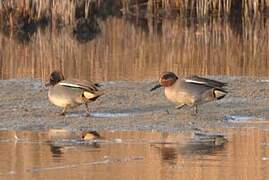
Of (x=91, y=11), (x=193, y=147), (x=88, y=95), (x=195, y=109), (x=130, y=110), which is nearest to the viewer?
(x=193, y=147)

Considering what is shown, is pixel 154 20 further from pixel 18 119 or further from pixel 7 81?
pixel 18 119

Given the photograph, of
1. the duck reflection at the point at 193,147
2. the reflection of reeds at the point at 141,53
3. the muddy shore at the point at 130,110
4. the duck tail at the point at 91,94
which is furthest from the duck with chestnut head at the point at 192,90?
the reflection of reeds at the point at 141,53

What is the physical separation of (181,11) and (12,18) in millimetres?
5921

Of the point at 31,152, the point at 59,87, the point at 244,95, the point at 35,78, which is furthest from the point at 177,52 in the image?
the point at 31,152

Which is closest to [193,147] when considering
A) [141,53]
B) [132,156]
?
[132,156]

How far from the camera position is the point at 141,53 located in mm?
18625

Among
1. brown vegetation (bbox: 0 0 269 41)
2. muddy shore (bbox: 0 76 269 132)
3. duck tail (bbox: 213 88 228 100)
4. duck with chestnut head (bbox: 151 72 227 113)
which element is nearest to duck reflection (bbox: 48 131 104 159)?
muddy shore (bbox: 0 76 269 132)

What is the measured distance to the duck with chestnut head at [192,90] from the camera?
440 inches

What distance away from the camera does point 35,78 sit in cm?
1480

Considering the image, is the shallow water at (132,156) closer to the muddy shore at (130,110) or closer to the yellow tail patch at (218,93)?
the muddy shore at (130,110)

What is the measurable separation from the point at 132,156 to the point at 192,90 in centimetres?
263

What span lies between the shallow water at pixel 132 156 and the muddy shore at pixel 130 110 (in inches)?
19.2

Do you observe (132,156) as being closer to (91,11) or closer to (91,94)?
(91,94)

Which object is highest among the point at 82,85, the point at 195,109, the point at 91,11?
the point at 91,11
